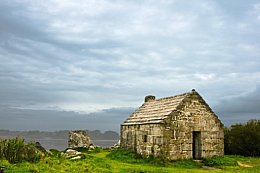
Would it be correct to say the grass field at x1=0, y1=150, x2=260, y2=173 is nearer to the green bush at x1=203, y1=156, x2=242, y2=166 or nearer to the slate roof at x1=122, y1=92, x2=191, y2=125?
the green bush at x1=203, y1=156, x2=242, y2=166

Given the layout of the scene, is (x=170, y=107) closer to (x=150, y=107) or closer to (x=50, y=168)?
(x=150, y=107)

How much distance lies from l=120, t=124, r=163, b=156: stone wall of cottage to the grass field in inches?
29.8

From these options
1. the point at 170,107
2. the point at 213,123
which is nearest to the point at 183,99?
the point at 170,107

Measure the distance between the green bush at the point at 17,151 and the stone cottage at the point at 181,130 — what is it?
9.12 m

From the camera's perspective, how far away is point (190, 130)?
26312 millimetres

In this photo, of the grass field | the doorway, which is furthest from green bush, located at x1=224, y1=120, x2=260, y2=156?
the doorway

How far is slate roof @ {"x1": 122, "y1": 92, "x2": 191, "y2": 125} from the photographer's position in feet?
87.4

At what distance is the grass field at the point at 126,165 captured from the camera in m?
17.3

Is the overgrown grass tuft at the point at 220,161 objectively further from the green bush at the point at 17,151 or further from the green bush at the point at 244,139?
the green bush at the point at 17,151

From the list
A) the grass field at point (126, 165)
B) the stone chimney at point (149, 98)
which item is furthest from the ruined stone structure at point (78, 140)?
the grass field at point (126, 165)

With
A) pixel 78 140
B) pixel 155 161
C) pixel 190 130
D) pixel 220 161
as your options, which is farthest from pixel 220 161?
pixel 78 140

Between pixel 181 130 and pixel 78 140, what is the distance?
17144 millimetres

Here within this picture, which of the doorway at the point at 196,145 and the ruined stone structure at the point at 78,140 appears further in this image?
the ruined stone structure at the point at 78,140

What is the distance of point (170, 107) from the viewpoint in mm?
→ 27016
